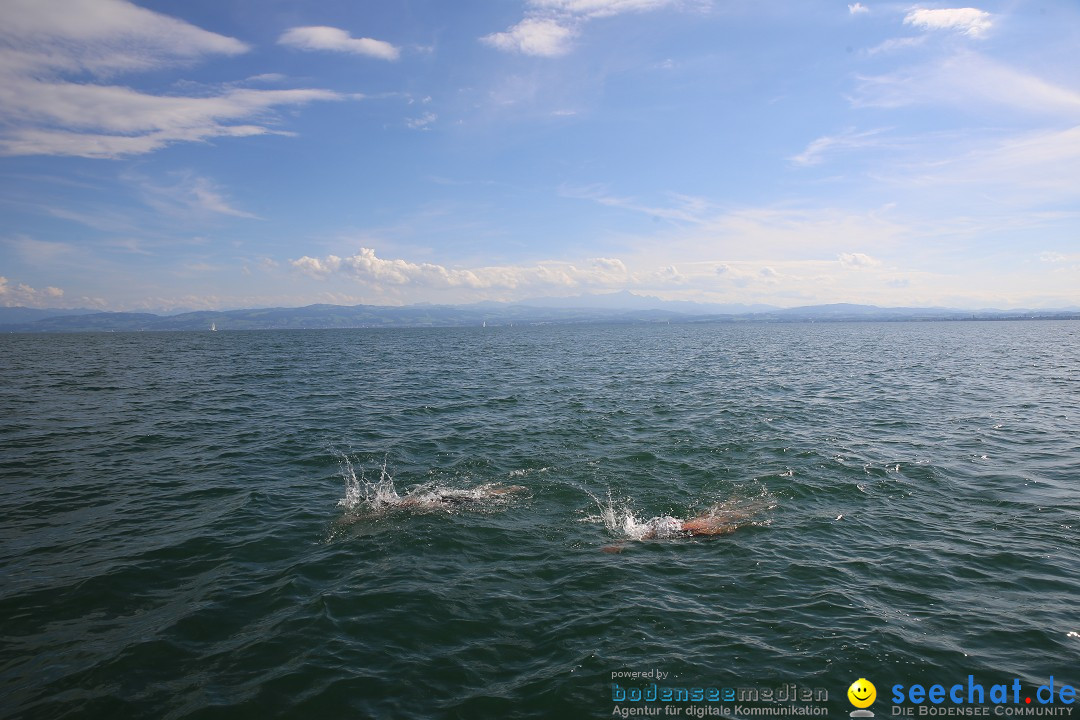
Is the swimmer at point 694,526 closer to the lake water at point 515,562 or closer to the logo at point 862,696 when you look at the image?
the lake water at point 515,562

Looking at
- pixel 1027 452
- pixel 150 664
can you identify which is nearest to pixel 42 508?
pixel 150 664

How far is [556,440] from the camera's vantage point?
26.0 m

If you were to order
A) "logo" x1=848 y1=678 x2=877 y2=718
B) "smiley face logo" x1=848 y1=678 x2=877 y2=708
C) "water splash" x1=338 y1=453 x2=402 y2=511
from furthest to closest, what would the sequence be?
"water splash" x1=338 y1=453 x2=402 y2=511 → "smiley face logo" x1=848 y1=678 x2=877 y2=708 → "logo" x1=848 y1=678 x2=877 y2=718

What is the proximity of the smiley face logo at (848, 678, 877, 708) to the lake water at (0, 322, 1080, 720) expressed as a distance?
122 millimetres

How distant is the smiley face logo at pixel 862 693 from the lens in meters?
8.75

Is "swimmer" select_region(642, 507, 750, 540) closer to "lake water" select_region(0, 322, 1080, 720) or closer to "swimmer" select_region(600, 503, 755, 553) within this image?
"swimmer" select_region(600, 503, 755, 553)

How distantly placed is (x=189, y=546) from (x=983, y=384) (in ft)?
188

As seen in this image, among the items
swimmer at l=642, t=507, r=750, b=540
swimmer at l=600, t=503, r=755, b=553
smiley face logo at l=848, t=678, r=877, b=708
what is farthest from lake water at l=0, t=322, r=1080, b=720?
swimmer at l=642, t=507, r=750, b=540

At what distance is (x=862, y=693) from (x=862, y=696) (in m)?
0.06

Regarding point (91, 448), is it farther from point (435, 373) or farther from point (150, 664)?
point (435, 373)

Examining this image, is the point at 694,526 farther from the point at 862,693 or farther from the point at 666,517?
the point at 862,693

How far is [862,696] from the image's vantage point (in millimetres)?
8898

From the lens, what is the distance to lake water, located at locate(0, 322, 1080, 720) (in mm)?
9328

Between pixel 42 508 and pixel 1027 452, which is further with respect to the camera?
pixel 1027 452
